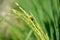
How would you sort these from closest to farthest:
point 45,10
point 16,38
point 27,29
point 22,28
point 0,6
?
point 45,10 < point 27,29 < point 22,28 < point 16,38 < point 0,6

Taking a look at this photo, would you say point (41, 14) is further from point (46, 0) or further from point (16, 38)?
point (16, 38)

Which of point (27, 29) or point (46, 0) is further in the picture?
point (27, 29)

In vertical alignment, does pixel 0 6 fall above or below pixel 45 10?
above

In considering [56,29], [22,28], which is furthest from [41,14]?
[22,28]

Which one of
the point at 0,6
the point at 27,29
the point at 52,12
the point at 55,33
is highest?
the point at 0,6

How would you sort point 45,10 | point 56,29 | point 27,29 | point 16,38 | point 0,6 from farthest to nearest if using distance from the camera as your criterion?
point 0,6 → point 16,38 → point 27,29 → point 45,10 → point 56,29

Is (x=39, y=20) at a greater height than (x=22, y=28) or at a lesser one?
lesser

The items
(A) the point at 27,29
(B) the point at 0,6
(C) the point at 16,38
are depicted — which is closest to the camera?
(A) the point at 27,29

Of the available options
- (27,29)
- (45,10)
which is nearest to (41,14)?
(45,10)

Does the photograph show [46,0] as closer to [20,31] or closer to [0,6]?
[20,31]
